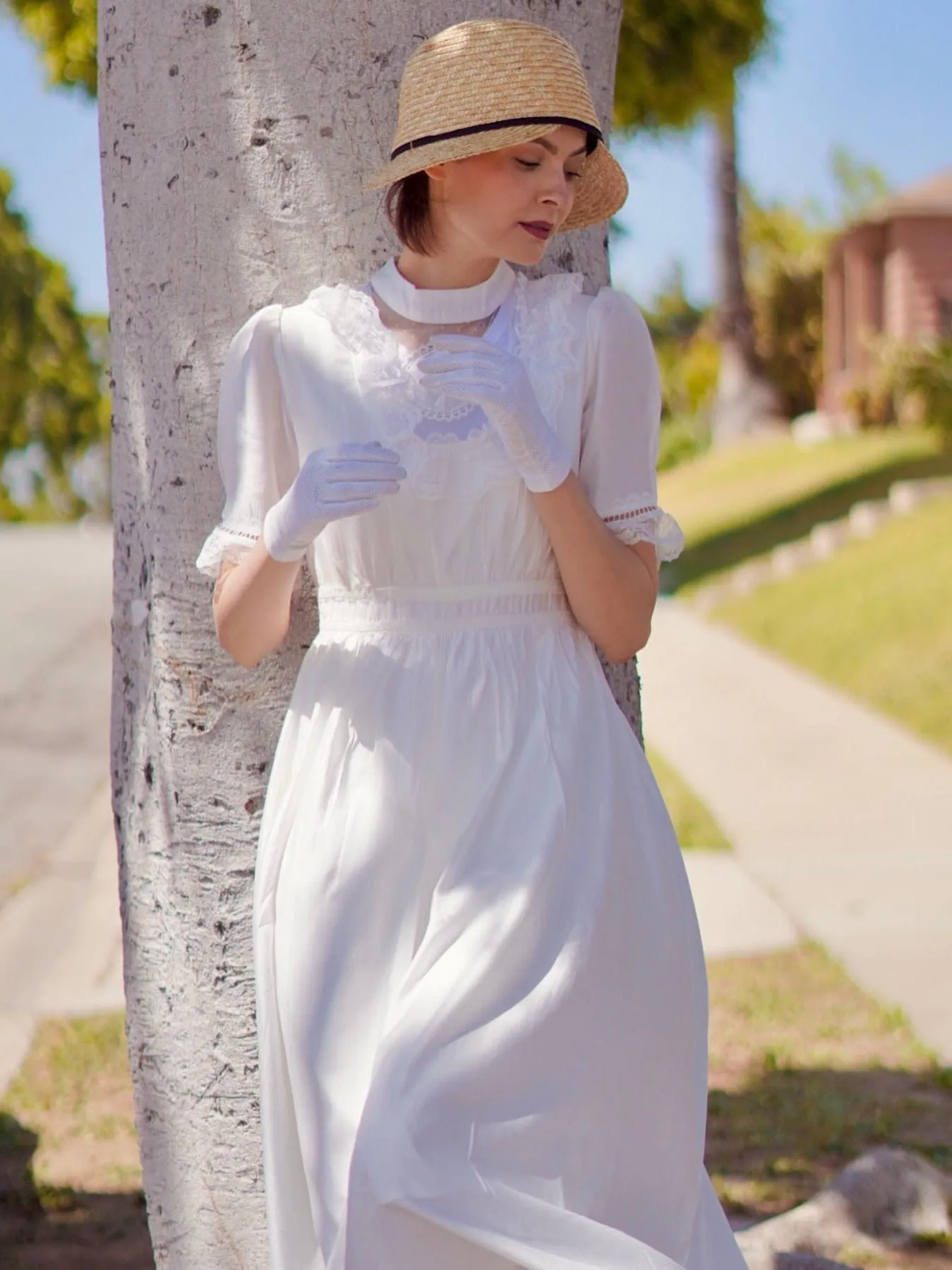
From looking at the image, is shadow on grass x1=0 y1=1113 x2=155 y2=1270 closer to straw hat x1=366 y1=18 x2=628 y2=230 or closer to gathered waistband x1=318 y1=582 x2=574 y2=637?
gathered waistband x1=318 y1=582 x2=574 y2=637

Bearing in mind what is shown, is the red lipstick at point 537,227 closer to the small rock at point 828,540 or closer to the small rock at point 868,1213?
the small rock at point 868,1213

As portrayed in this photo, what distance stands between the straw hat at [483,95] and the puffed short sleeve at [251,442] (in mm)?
281

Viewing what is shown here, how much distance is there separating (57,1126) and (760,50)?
1209 cm

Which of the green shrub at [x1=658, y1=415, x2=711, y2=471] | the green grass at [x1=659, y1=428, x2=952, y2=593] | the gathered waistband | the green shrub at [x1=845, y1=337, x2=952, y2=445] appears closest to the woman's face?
the gathered waistband

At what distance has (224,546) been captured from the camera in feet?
8.09

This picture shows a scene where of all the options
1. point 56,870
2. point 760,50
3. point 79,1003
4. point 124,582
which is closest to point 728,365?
point 760,50

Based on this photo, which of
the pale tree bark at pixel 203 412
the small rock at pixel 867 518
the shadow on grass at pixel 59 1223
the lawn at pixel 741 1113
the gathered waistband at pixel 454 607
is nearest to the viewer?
the gathered waistband at pixel 454 607

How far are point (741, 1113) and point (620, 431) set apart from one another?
294 centimetres

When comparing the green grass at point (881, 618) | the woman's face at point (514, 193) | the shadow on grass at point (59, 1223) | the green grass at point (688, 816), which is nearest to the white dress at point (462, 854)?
the woman's face at point (514, 193)

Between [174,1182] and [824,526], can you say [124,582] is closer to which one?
[174,1182]

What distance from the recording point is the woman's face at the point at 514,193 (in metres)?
2.36

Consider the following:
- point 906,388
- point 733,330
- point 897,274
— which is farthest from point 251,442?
point 897,274

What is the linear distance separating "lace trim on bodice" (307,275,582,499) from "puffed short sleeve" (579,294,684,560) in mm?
Answer: 45

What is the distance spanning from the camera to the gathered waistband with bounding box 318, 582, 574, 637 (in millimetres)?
2430
